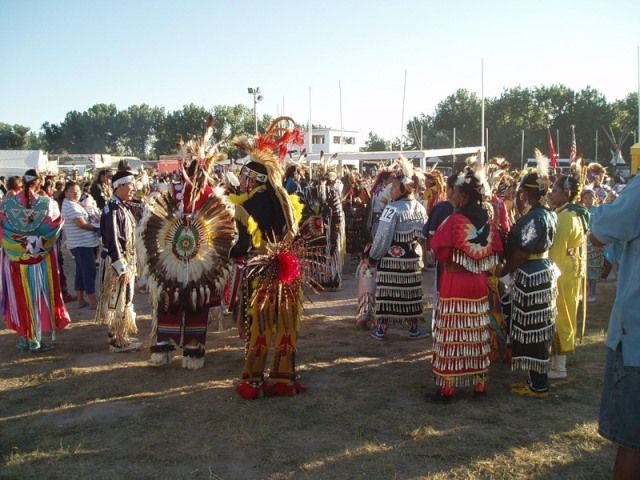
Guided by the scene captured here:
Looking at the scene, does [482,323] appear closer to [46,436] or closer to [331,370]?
[331,370]

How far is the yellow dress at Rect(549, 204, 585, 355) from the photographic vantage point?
5011 millimetres

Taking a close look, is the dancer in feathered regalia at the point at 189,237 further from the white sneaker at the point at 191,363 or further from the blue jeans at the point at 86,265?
the blue jeans at the point at 86,265

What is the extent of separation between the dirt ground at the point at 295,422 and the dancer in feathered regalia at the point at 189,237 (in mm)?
783

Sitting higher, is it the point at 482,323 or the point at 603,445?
the point at 482,323

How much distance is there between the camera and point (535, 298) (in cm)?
459

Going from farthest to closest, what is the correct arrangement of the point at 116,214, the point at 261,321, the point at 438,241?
the point at 116,214
the point at 261,321
the point at 438,241

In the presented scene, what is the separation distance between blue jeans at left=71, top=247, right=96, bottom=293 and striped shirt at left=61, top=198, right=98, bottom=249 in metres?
0.08

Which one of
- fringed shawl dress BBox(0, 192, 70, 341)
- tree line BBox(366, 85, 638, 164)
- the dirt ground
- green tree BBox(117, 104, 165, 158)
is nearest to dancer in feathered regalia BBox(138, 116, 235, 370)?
the dirt ground

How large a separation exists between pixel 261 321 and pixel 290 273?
18.2 inches

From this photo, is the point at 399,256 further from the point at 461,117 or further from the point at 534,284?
the point at 461,117

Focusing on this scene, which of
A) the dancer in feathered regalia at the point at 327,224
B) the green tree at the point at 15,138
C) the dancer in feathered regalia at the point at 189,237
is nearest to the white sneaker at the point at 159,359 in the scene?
the dancer in feathered regalia at the point at 189,237

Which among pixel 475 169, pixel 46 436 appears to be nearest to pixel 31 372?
pixel 46 436

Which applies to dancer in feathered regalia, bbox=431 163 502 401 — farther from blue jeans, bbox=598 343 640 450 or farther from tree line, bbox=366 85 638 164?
tree line, bbox=366 85 638 164

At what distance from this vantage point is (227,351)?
612 centimetres
